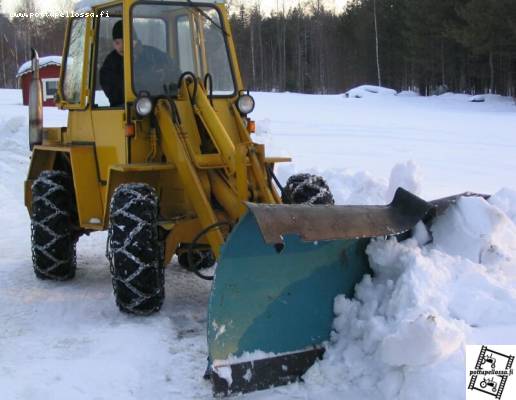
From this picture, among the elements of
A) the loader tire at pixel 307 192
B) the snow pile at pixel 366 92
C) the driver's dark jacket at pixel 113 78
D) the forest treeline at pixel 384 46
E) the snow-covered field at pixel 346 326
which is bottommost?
the snow-covered field at pixel 346 326

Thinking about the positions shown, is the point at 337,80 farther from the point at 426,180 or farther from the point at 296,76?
the point at 426,180

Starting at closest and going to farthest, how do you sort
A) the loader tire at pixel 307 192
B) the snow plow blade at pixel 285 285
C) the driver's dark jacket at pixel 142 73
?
the snow plow blade at pixel 285 285, the loader tire at pixel 307 192, the driver's dark jacket at pixel 142 73

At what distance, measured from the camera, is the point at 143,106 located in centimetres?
523

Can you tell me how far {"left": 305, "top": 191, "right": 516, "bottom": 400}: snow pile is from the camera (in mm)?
3291

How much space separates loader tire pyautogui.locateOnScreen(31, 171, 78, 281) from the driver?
967 millimetres

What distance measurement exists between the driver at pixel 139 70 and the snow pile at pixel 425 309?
2.37 meters

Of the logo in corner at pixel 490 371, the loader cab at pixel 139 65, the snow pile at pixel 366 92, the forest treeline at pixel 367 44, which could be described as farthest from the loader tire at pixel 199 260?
the snow pile at pixel 366 92

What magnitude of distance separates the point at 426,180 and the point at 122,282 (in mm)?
6064

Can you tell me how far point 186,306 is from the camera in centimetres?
529

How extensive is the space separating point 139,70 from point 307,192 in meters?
1.62

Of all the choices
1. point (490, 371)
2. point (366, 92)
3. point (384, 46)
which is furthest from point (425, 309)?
point (384, 46)

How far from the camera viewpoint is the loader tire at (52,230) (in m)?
5.93

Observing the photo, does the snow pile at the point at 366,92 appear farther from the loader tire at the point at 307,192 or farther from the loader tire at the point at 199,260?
the loader tire at the point at 307,192

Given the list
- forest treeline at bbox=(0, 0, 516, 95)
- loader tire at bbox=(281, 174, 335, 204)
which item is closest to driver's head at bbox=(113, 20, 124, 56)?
loader tire at bbox=(281, 174, 335, 204)
